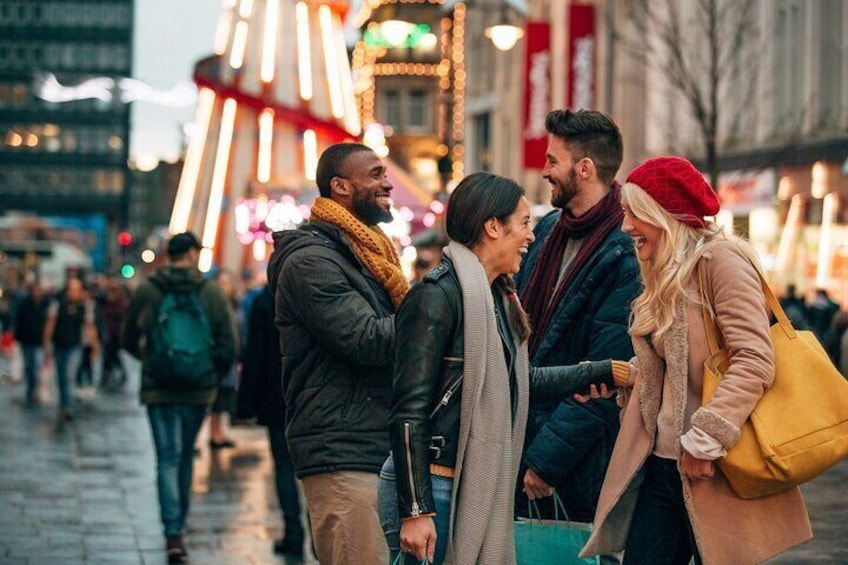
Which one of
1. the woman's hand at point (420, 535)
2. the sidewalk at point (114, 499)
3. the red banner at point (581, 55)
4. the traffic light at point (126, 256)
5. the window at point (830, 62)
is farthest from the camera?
the traffic light at point (126, 256)

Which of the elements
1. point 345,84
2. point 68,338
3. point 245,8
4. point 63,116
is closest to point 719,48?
point 345,84

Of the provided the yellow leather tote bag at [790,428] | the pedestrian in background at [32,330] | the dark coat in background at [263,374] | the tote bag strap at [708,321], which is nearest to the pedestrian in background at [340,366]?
the tote bag strap at [708,321]

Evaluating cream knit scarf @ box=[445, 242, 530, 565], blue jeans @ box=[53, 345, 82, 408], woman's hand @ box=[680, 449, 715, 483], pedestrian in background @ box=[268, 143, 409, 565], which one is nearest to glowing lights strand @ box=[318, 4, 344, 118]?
blue jeans @ box=[53, 345, 82, 408]

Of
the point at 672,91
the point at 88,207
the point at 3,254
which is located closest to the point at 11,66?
the point at 88,207

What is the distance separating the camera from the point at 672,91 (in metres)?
36.5

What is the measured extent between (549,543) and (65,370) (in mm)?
16544

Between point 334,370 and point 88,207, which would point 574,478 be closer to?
point 334,370

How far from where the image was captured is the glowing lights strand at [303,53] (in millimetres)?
26906

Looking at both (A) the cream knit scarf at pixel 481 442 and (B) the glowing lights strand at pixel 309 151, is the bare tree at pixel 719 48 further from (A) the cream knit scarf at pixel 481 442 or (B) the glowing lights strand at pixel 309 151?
(A) the cream knit scarf at pixel 481 442

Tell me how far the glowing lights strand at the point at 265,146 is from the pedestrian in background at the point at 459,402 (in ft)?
71.6

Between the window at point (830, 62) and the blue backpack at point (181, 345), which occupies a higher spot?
the window at point (830, 62)

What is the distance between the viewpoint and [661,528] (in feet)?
17.6

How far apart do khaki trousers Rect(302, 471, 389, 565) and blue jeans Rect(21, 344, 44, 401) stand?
18.9 metres

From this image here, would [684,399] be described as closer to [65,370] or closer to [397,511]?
[397,511]
